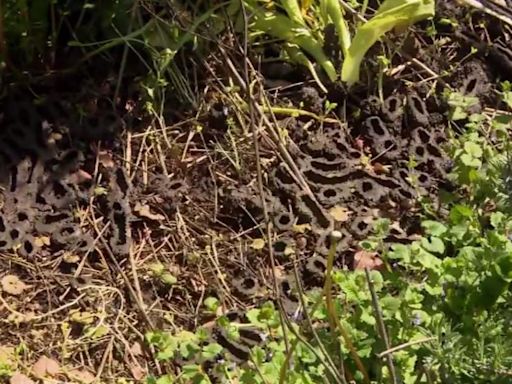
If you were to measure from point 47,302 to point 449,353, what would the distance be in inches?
40.5

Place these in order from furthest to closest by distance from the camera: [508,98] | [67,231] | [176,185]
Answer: [508,98]
[176,185]
[67,231]

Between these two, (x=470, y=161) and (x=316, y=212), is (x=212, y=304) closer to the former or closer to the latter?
(x=316, y=212)

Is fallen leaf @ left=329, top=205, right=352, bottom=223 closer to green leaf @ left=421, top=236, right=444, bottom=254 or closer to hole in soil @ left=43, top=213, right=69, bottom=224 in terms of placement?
green leaf @ left=421, top=236, right=444, bottom=254

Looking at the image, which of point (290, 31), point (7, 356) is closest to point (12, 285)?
point (7, 356)

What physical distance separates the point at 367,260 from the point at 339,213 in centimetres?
17

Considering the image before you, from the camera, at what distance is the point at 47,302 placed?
2605 millimetres

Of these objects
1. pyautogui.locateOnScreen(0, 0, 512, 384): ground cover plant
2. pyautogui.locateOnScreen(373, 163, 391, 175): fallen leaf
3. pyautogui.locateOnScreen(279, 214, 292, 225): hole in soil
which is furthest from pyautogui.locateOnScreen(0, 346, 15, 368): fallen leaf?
pyautogui.locateOnScreen(373, 163, 391, 175): fallen leaf

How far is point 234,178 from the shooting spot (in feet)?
9.37

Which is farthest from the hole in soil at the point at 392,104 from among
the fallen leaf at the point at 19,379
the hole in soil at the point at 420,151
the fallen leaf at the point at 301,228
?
the fallen leaf at the point at 19,379

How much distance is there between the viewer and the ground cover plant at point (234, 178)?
242 centimetres

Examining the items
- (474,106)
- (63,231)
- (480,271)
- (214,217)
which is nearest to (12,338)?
(63,231)

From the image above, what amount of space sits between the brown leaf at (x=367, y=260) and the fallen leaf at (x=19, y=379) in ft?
2.64

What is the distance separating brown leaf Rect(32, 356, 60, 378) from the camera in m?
2.46

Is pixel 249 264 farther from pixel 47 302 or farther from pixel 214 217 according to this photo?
pixel 47 302
